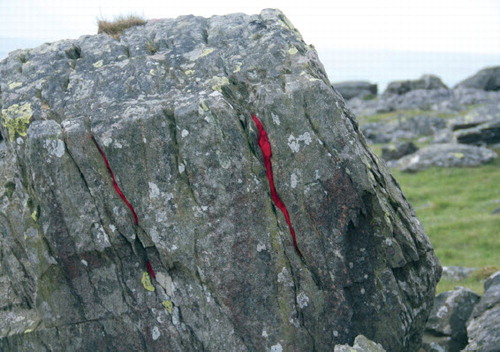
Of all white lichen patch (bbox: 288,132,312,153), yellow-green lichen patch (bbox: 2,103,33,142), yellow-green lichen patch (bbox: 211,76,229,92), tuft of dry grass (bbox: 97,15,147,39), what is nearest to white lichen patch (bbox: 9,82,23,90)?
yellow-green lichen patch (bbox: 2,103,33,142)

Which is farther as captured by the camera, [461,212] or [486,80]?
[486,80]

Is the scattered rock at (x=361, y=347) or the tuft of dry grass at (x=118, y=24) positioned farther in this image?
the tuft of dry grass at (x=118, y=24)

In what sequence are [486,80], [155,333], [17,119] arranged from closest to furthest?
[155,333]
[17,119]
[486,80]

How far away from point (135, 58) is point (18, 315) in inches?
282

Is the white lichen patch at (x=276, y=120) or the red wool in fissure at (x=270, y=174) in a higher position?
the white lichen patch at (x=276, y=120)

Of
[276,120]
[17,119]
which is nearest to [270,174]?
[276,120]

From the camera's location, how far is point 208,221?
39.7ft

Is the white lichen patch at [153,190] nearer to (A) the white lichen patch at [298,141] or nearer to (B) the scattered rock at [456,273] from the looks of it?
(A) the white lichen patch at [298,141]

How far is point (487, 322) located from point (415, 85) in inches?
3695

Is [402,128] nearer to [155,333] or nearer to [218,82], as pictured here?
[218,82]

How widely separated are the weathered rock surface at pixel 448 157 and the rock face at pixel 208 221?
28.6m

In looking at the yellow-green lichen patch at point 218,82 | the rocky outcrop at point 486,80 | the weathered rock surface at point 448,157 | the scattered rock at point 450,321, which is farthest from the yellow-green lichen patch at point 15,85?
the rocky outcrop at point 486,80

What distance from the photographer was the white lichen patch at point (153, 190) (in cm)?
1220

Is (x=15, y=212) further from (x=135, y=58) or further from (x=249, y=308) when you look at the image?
(x=249, y=308)
